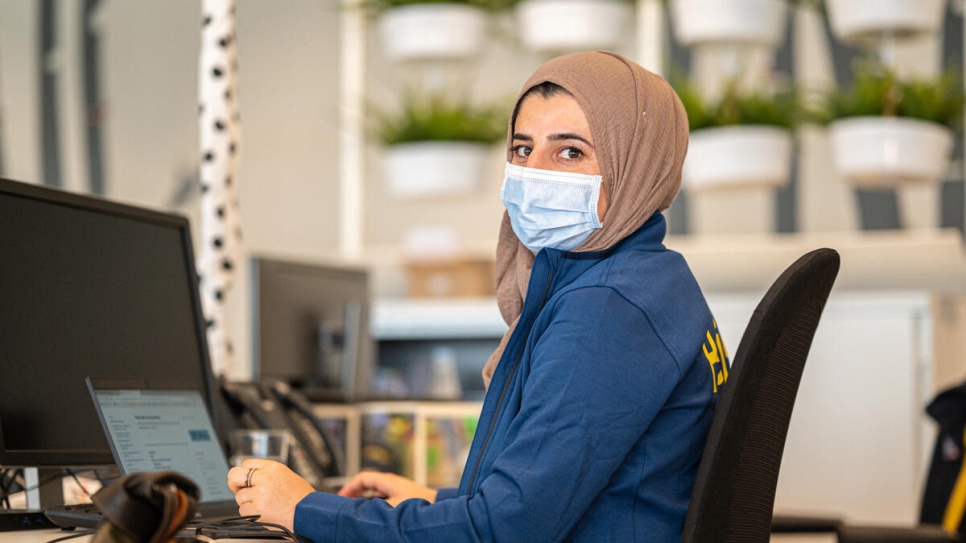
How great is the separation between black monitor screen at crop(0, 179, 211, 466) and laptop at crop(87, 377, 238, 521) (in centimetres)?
8

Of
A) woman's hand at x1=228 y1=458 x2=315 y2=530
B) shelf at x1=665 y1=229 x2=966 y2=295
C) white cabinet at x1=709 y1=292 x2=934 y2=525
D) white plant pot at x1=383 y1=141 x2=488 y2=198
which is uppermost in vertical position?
white plant pot at x1=383 y1=141 x2=488 y2=198

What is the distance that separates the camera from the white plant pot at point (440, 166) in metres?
3.97

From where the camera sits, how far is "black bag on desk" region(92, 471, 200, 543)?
1000 millimetres

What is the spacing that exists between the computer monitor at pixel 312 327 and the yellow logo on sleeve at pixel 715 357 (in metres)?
1.57

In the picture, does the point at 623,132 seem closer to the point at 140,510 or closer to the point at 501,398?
the point at 501,398

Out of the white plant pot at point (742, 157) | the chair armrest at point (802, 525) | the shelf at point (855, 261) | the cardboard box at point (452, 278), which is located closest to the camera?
the chair armrest at point (802, 525)

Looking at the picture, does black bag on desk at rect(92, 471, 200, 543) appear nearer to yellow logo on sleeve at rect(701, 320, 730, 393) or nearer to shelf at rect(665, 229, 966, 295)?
yellow logo on sleeve at rect(701, 320, 730, 393)

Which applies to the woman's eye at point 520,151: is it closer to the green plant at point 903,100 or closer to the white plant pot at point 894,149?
the white plant pot at point 894,149

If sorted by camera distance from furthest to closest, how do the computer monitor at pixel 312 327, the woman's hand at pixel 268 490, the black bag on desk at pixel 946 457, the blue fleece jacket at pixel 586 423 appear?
the computer monitor at pixel 312 327
the black bag on desk at pixel 946 457
the woman's hand at pixel 268 490
the blue fleece jacket at pixel 586 423

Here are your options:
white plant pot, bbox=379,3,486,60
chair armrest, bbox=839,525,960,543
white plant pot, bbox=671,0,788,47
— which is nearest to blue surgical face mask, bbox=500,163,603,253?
chair armrest, bbox=839,525,960,543

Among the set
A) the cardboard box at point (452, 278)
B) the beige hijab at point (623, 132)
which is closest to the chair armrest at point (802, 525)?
the beige hijab at point (623, 132)

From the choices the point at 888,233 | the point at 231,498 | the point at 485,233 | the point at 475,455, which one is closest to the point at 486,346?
the point at 485,233

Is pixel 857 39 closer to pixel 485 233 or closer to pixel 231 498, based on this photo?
pixel 485 233

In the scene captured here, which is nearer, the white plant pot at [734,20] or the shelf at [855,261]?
the white plant pot at [734,20]
